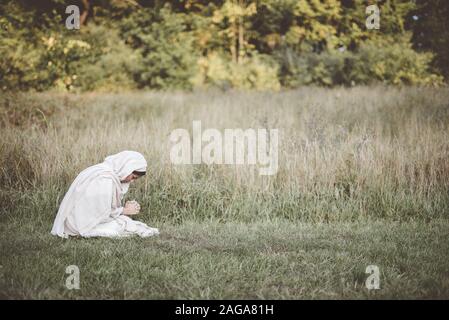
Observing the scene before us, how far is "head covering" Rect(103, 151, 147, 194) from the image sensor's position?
193 inches

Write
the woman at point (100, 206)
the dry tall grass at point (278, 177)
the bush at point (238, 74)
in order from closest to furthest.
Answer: the woman at point (100, 206), the dry tall grass at point (278, 177), the bush at point (238, 74)

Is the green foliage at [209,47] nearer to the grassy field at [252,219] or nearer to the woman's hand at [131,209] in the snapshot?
the grassy field at [252,219]

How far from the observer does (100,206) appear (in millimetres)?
4809

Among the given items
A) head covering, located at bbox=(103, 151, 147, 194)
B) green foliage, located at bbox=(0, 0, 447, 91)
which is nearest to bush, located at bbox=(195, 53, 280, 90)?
green foliage, located at bbox=(0, 0, 447, 91)

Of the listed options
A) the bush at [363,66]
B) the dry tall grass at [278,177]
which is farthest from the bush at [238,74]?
the dry tall grass at [278,177]

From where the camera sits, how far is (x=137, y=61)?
1780 cm

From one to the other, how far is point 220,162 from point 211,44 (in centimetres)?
1363

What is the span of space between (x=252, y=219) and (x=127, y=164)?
1528 mm

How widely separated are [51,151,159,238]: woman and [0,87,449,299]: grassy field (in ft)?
0.52

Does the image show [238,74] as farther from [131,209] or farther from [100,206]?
[100,206]

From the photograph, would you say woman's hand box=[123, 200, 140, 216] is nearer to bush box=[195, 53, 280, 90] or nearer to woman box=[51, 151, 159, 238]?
woman box=[51, 151, 159, 238]

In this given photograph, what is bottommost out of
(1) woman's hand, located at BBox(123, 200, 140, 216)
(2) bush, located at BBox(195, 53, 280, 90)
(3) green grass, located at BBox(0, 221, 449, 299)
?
(3) green grass, located at BBox(0, 221, 449, 299)

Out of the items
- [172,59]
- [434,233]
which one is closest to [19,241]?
[434,233]

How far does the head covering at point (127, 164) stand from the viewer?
4.91m
